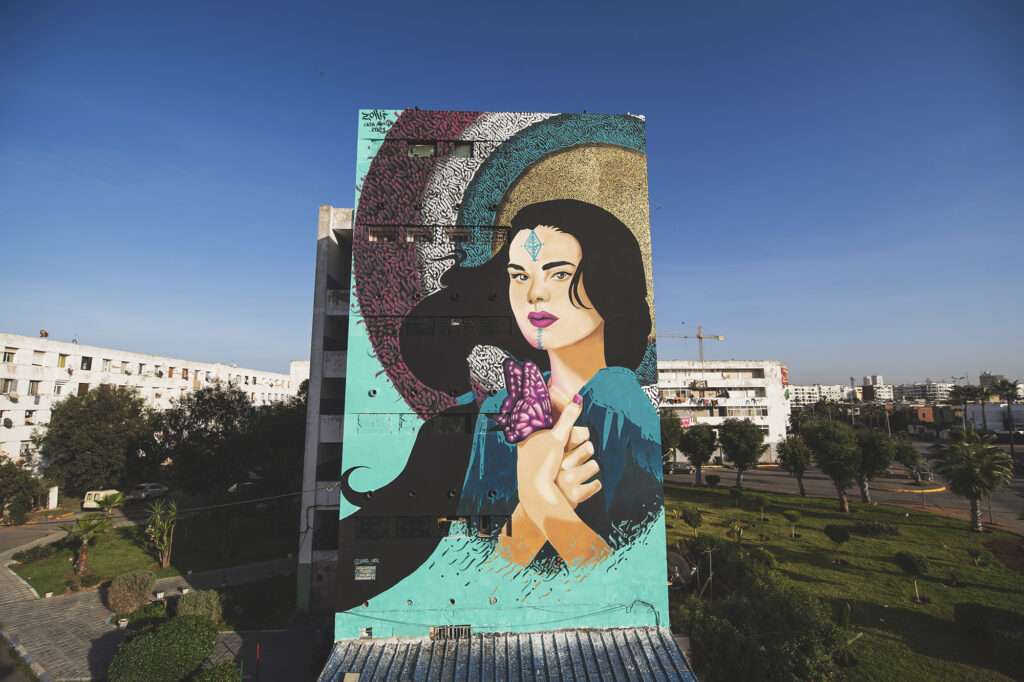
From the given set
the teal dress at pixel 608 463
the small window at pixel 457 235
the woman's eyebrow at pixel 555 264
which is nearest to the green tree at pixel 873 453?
the teal dress at pixel 608 463

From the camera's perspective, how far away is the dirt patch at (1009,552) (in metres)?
25.1

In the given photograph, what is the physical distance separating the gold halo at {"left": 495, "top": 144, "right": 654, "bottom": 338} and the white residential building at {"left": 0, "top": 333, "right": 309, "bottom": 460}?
119ft

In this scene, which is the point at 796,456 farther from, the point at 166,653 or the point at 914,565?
the point at 166,653

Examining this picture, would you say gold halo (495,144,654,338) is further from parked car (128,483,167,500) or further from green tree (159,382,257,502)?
parked car (128,483,167,500)

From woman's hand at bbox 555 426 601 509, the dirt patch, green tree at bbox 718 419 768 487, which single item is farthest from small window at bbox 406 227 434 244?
green tree at bbox 718 419 768 487

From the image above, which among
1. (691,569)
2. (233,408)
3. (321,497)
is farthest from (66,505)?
(691,569)

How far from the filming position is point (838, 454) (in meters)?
35.6

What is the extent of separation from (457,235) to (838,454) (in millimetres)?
34343

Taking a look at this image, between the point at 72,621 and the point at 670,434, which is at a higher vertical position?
the point at 670,434

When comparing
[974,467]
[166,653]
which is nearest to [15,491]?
[166,653]

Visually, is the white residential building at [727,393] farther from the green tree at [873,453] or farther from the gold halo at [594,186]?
the gold halo at [594,186]

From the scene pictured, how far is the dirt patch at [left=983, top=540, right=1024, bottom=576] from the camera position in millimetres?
25108

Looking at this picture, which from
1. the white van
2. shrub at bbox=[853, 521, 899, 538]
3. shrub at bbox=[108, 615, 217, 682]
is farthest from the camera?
the white van

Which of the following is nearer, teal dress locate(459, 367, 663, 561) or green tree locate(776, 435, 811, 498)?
teal dress locate(459, 367, 663, 561)
